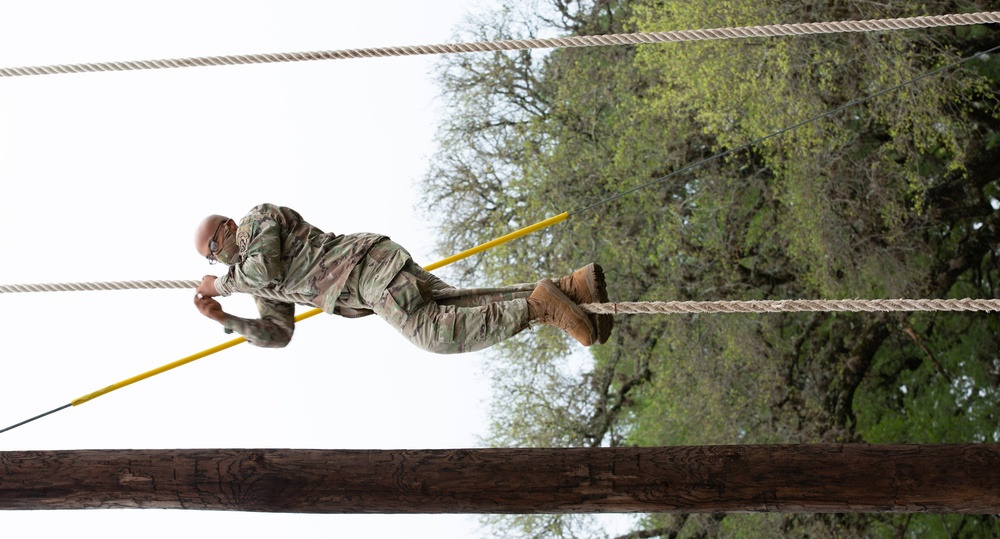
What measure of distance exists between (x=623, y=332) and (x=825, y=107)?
3147 millimetres

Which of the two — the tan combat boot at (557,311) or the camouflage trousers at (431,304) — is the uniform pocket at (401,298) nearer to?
the camouflage trousers at (431,304)

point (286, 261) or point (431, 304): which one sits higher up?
point (286, 261)

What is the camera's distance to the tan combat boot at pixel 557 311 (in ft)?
11.8

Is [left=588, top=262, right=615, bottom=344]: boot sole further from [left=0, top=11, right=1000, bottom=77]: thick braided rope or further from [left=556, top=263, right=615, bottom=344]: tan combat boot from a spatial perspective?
[left=0, top=11, right=1000, bottom=77]: thick braided rope

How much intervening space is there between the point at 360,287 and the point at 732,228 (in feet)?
23.4

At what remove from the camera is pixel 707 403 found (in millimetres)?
9844

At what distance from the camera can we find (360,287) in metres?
3.80

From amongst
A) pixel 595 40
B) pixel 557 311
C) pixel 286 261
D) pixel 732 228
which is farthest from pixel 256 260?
pixel 732 228

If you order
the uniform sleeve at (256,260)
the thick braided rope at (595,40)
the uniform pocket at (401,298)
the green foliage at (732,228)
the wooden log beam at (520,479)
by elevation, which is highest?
the green foliage at (732,228)

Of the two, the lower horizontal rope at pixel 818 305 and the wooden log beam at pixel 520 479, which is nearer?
the wooden log beam at pixel 520 479

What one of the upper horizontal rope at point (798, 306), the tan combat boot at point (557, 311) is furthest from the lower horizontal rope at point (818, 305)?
the tan combat boot at point (557, 311)

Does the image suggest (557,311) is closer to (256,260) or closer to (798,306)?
(798,306)

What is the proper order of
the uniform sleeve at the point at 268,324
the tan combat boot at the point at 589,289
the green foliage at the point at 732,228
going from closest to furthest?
the tan combat boot at the point at 589,289, the uniform sleeve at the point at 268,324, the green foliage at the point at 732,228

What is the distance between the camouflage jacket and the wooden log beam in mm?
611
